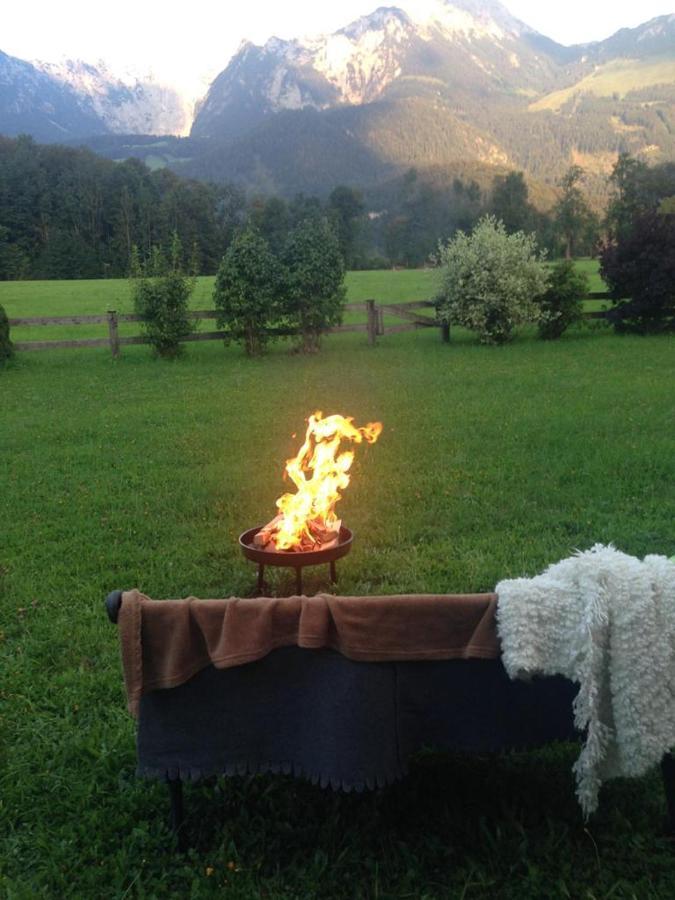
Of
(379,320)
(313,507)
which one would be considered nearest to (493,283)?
(379,320)

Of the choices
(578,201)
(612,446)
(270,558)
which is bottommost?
(612,446)

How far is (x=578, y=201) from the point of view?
6900cm

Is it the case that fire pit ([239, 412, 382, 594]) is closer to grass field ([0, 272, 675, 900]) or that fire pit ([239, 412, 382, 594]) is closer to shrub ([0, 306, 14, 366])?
grass field ([0, 272, 675, 900])

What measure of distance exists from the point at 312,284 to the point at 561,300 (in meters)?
6.65

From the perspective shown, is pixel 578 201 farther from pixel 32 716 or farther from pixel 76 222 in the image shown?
pixel 32 716

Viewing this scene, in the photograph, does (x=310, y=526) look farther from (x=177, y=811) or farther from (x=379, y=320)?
(x=379, y=320)

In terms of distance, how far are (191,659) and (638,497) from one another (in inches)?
215

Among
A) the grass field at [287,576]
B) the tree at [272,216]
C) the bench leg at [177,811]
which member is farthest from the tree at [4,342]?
the tree at [272,216]

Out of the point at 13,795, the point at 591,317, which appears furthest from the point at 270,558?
the point at 591,317

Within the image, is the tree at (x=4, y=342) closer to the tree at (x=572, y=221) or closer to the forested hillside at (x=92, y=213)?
the forested hillside at (x=92, y=213)

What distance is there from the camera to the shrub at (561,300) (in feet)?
67.7

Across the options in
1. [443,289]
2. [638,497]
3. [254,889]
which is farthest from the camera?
[443,289]

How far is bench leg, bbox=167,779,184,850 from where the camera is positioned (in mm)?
3012

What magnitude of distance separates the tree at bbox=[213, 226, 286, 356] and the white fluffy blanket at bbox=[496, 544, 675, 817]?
17.2 meters
